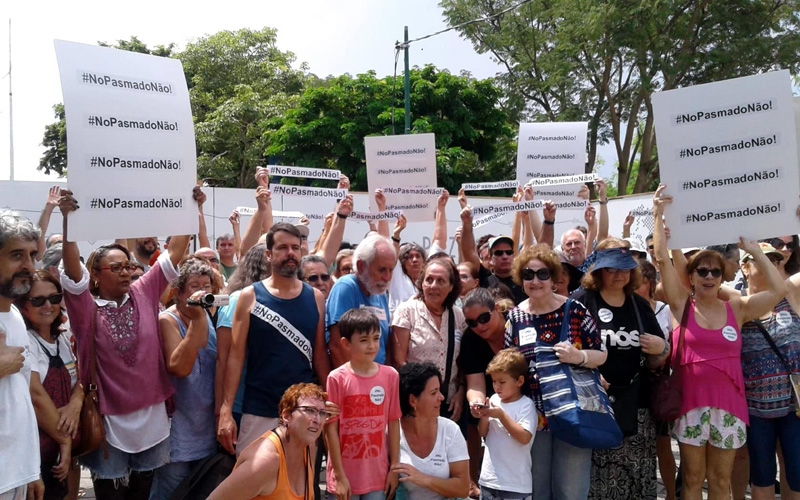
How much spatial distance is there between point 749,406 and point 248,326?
125 inches

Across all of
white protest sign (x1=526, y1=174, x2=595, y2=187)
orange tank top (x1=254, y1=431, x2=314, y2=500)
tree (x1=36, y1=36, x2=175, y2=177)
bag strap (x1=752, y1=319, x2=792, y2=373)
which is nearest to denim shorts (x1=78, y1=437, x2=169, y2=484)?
orange tank top (x1=254, y1=431, x2=314, y2=500)

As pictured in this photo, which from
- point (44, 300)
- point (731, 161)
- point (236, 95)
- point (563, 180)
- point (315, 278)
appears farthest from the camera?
point (236, 95)

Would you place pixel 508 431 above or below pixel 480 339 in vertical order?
below

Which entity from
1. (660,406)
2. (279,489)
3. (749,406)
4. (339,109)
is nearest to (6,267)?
(279,489)

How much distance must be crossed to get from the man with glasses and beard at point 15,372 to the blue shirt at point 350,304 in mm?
1704

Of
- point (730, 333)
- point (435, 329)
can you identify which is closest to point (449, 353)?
point (435, 329)

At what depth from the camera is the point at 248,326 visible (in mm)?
4070

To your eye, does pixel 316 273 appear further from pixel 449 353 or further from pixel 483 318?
pixel 483 318

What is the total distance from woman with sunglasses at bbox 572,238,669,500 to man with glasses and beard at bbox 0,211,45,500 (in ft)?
10.1

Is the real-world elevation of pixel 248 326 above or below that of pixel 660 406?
above

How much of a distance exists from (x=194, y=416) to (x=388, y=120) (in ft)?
72.3

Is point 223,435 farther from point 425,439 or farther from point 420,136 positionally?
point 420,136

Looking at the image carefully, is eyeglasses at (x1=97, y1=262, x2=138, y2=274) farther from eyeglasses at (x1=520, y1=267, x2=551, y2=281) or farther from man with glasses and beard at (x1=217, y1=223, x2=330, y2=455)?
eyeglasses at (x1=520, y1=267, x2=551, y2=281)

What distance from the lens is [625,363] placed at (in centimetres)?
452
